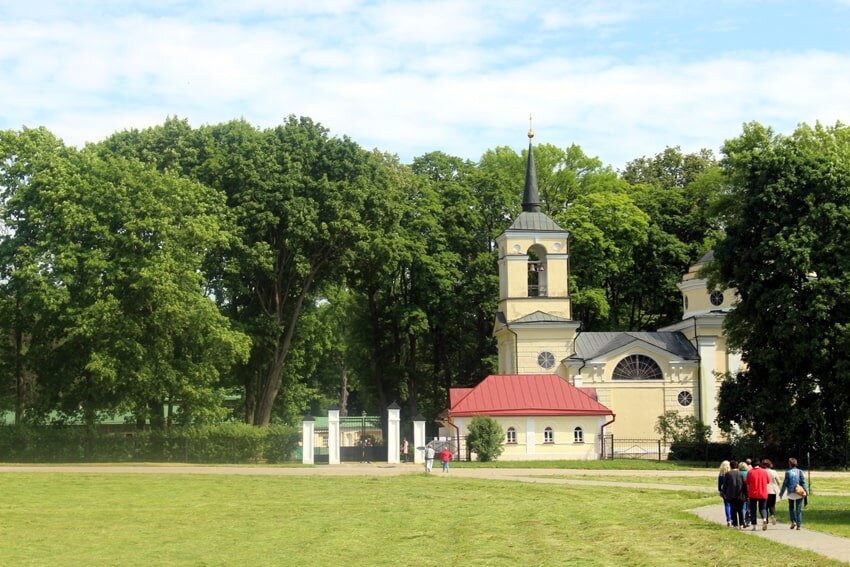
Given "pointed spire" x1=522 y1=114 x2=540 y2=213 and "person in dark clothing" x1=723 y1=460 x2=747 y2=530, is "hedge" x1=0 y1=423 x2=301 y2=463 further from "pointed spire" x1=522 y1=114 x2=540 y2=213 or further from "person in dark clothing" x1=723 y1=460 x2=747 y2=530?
"person in dark clothing" x1=723 y1=460 x2=747 y2=530

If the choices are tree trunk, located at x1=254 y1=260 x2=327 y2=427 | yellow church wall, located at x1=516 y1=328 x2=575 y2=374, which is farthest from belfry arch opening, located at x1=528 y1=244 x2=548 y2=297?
tree trunk, located at x1=254 y1=260 x2=327 y2=427

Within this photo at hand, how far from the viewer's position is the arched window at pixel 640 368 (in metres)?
53.3

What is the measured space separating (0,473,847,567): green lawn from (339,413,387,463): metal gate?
1826 centimetres

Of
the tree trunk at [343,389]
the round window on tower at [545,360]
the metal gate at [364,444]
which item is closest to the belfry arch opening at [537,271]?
the round window on tower at [545,360]

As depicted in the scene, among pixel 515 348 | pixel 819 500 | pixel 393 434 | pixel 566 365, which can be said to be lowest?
pixel 819 500

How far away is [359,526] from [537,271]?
34.7m

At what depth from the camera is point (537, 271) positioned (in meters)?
56.6

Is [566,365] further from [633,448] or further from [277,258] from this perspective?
[277,258]

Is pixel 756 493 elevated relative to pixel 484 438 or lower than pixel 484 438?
lower

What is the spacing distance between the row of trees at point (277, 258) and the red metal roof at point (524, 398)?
8.41m

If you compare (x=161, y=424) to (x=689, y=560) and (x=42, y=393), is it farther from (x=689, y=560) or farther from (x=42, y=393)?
(x=689, y=560)

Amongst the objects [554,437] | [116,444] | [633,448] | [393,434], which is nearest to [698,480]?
[554,437]

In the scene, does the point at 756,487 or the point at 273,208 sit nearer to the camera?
the point at 756,487

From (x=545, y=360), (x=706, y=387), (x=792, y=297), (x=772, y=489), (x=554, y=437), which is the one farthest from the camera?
(x=545, y=360)
